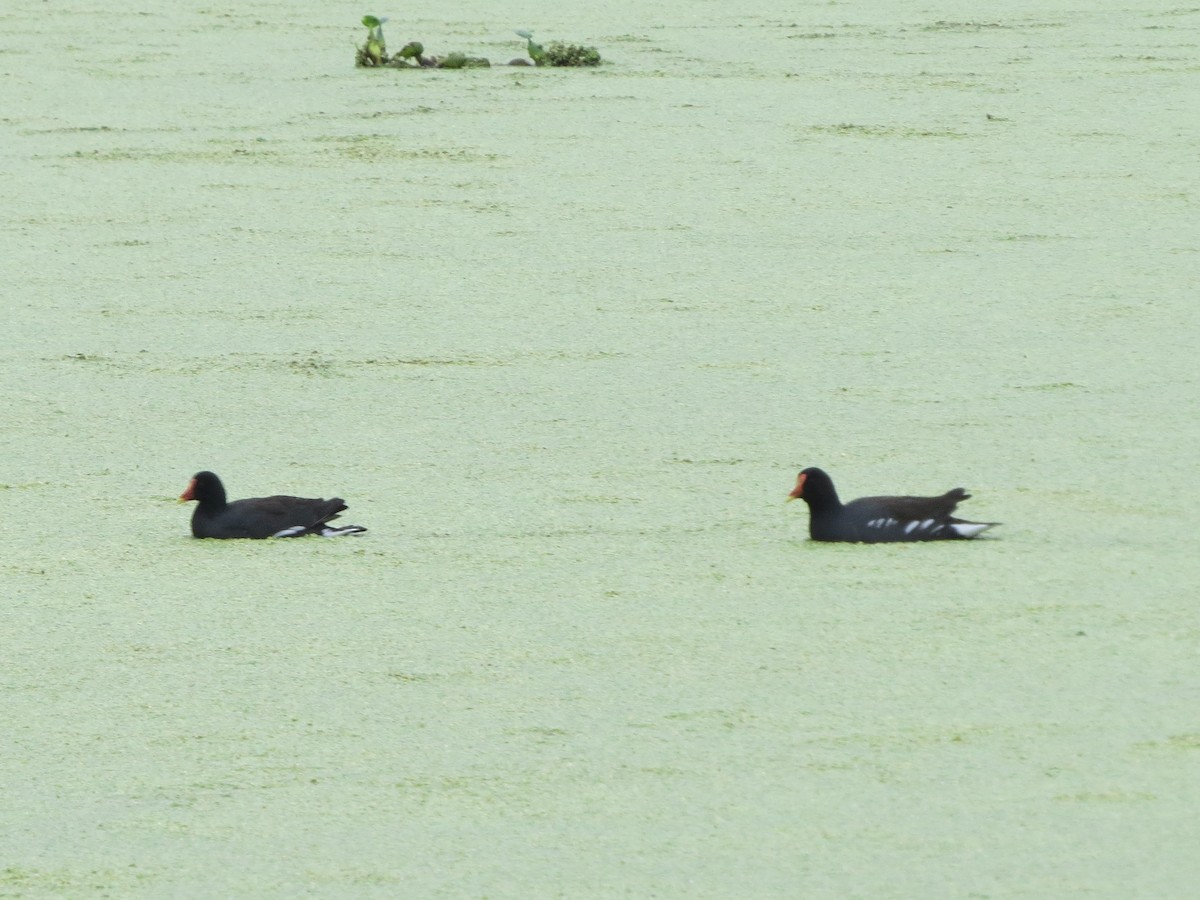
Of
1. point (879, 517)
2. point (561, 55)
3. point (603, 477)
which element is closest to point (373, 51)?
point (561, 55)

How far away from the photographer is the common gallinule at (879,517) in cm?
274

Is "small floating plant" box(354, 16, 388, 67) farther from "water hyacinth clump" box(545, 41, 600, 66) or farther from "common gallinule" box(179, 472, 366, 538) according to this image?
"common gallinule" box(179, 472, 366, 538)

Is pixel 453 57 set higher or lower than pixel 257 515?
higher

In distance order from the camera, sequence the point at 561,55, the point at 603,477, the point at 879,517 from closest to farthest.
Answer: the point at 879,517
the point at 603,477
the point at 561,55

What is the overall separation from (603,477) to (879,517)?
0.49 metres

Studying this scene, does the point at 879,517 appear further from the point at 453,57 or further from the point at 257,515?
the point at 453,57

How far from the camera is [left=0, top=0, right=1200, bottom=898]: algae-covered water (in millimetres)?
2008

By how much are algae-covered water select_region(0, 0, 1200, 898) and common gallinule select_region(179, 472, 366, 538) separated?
0.03 m

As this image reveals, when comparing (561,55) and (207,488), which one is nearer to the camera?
(207,488)

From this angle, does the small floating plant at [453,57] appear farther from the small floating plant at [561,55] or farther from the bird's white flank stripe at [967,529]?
the bird's white flank stripe at [967,529]

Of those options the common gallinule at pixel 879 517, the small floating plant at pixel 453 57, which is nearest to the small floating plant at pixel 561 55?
the small floating plant at pixel 453 57

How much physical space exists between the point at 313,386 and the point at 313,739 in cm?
145

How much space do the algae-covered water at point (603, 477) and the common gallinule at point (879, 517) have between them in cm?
3

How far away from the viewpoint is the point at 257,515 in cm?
285
